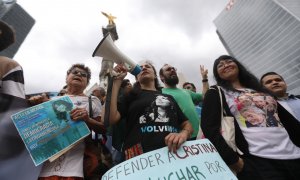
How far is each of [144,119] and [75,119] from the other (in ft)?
2.15

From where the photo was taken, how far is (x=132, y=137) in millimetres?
2119

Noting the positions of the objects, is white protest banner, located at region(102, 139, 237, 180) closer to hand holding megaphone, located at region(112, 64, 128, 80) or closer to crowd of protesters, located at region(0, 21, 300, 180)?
crowd of protesters, located at region(0, 21, 300, 180)

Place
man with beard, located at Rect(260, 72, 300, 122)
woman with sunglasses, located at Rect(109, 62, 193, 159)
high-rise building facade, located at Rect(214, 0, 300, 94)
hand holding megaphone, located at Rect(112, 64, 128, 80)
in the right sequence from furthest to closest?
high-rise building facade, located at Rect(214, 0, 300, 94) < man with beard, located at Rect(260, 72, 300, 122) < hand holding megaphone, located at Rect(112, 64, 128, 80) < woman with sunglasses, located at Rect(109, 62, 193, 159)

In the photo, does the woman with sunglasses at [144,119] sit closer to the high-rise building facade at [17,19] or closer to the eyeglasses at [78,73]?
the eyeglasses at [78,73]

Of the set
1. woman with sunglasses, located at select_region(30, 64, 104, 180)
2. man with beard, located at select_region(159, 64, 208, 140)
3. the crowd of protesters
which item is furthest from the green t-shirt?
woman with sunglasses, located at select_region(30, 64, 104, 180)

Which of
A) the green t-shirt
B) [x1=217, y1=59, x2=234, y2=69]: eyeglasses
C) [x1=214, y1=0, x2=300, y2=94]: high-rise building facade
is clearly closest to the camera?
[x1=217, y1=59, x2=234, y2=69]: eyeglasses

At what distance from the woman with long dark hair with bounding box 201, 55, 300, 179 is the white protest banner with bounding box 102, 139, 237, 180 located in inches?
16.4

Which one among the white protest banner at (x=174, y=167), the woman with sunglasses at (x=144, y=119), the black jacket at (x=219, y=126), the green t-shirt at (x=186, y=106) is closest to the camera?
the white protest banner at (x=174, y=167)

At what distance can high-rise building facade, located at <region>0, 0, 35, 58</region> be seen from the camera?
7932 centimetres

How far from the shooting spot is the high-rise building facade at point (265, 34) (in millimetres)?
70000

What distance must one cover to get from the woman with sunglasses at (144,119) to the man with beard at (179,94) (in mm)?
708

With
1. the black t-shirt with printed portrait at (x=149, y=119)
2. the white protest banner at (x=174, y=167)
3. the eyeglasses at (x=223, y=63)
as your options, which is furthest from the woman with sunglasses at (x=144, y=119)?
the eyeglasses at (x=223, y=63)

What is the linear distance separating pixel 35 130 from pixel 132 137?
0.84 meters

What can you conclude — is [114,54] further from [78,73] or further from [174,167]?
[174,167]
